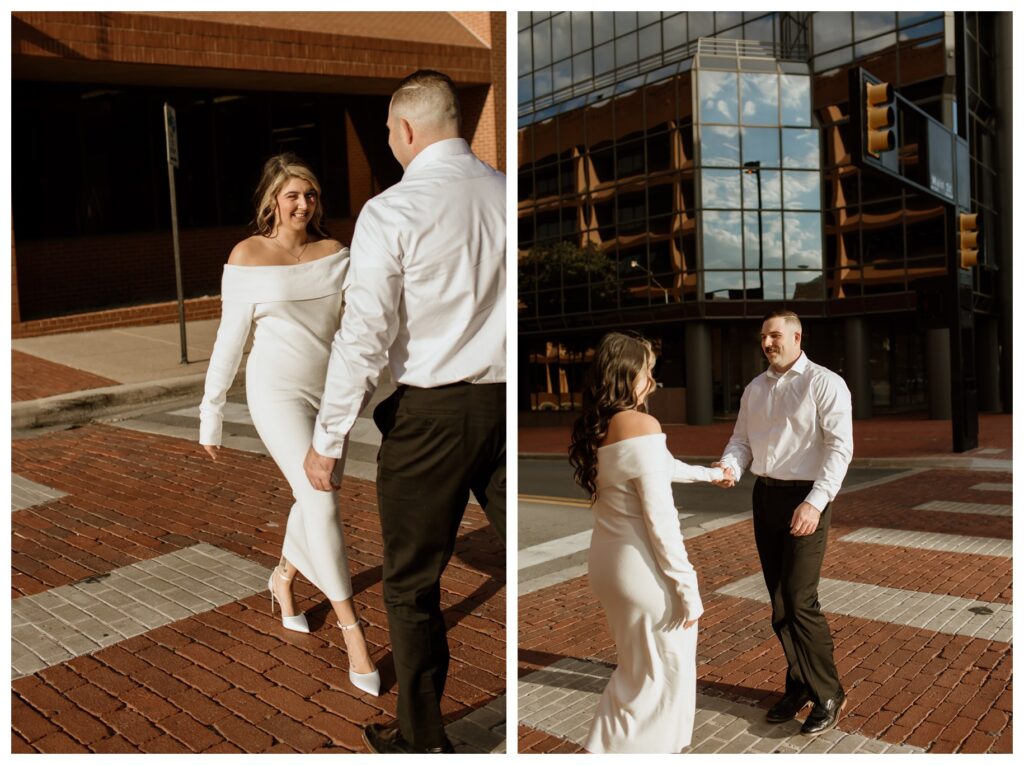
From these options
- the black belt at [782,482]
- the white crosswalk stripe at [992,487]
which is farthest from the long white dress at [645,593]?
the white crosswalk stripe at [992,487]

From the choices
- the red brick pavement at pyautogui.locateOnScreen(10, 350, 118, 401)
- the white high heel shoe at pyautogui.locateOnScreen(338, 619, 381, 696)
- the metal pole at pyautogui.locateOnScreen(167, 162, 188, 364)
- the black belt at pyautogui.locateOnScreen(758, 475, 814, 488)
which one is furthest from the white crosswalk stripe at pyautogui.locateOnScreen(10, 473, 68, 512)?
the black belt at pyautogui.locateOnScreen(758, 475, 814, 488)

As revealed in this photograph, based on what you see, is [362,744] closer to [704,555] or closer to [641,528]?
[641,528]

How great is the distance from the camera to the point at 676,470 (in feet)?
8.21

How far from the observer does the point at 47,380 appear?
4906mm

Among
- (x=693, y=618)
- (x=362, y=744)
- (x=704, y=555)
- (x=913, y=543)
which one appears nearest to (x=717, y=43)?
(x=704, y=555)

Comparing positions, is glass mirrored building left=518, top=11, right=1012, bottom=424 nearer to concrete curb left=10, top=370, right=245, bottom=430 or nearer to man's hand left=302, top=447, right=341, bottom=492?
man's hand left=302, top=447, right=341, bottom=492

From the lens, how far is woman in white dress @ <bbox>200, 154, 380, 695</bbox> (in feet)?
9.14

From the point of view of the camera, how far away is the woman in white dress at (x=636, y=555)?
2451 millimetres

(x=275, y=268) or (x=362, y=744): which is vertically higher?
(x=275, y=268)

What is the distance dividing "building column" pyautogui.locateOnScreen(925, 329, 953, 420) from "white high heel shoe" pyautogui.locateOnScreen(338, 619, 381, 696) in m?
8.47

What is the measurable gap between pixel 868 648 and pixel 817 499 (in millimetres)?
1267

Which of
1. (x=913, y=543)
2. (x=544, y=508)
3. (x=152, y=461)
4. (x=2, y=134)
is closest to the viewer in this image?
(x=2, y=134)

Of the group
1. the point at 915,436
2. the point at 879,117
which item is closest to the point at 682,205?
the point at 879,117
